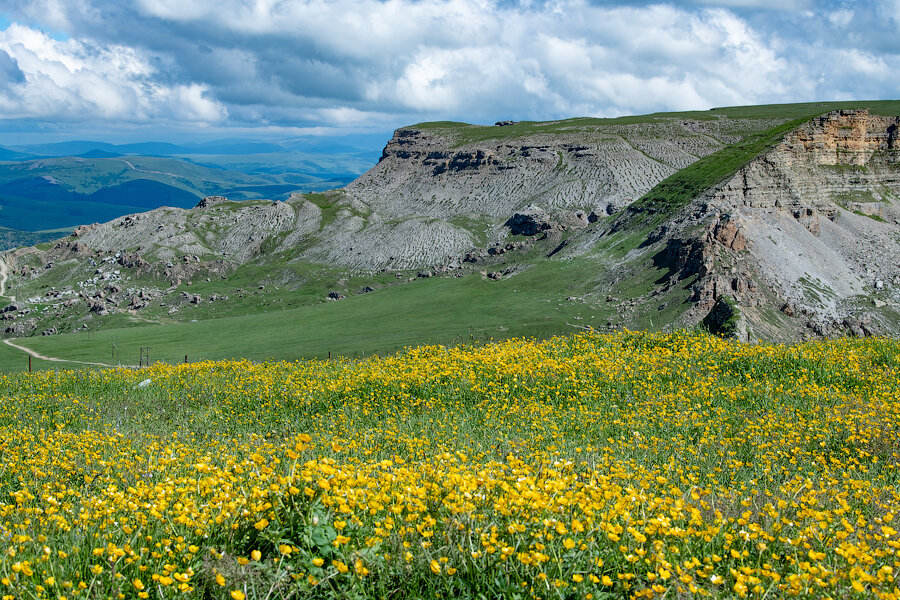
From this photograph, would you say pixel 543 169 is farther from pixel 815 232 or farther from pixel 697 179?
pixel 815 232

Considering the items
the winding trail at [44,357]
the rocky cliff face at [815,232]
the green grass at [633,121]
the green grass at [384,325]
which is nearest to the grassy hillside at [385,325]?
the green grass at [384,325]

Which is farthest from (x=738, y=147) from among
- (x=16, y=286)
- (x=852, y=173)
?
(x=16, y=286)

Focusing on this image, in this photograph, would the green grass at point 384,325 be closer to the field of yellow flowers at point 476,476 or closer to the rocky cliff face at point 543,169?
the field of yellow flowers at point 476,476

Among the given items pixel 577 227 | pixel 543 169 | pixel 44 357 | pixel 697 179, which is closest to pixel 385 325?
pixel 44 357

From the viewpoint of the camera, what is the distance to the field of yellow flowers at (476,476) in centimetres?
489

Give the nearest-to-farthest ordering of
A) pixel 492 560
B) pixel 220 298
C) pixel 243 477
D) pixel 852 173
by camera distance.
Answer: pixel 492 560
pixel 243 477
pixel 852 173
pixel 220 298

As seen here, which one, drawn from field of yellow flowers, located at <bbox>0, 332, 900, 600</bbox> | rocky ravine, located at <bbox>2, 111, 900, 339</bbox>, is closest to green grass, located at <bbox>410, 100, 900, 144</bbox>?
rocky ravine, located at <bbox>2, 111, 900, 339</bbox>

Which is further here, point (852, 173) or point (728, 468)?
point (852, 173)

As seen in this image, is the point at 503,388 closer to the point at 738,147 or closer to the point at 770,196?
the point at 770,196

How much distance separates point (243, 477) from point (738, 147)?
7762 cm

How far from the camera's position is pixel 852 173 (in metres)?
64.6

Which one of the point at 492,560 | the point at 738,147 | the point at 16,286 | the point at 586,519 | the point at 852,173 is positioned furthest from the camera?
the point at 16,286

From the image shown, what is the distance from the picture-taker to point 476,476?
657 cm

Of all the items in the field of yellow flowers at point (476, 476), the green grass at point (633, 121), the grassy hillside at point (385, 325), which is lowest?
the grassy hillside at point (385, 325)
